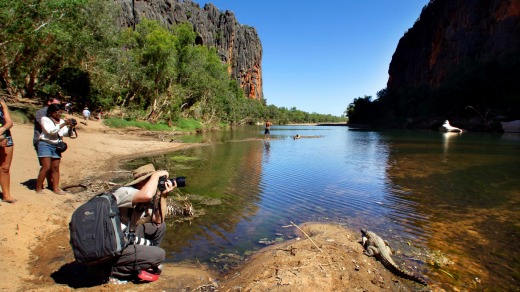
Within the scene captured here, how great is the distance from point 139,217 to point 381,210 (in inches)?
267

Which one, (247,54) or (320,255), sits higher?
(247,54)

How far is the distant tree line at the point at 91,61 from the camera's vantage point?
57.1 feet

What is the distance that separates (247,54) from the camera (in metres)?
158

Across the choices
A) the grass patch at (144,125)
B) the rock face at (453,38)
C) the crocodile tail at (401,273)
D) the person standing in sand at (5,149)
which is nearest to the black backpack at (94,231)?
the person standing in sand at (5,149)

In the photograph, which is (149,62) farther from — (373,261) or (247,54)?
(247,54)

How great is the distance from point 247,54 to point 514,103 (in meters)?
124

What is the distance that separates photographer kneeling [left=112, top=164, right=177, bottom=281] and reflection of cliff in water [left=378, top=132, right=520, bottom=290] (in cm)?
418

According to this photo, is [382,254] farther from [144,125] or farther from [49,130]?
[144,125]

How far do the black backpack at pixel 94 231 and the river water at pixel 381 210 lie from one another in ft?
6.46

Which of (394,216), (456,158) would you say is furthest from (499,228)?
(456,158)

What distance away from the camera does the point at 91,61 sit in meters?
28.8

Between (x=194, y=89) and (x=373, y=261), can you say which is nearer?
(x=373, y=261)

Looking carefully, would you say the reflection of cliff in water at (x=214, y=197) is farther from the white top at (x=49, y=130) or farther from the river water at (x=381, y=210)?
the white top at (x=49, y=130)

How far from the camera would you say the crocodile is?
486 cm
